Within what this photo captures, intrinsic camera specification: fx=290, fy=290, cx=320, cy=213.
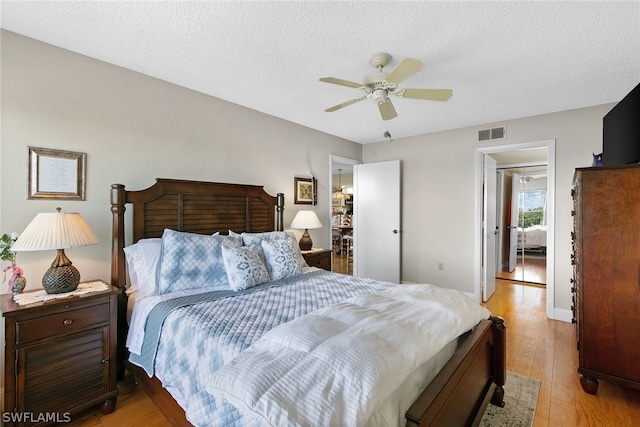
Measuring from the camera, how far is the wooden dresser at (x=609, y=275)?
1.95 m

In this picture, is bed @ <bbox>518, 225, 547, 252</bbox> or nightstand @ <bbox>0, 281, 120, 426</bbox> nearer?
nightstand @ <bbox>0, 281, 120, 426</bbox>

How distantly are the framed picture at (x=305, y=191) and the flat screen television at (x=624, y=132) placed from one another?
3.08 meters

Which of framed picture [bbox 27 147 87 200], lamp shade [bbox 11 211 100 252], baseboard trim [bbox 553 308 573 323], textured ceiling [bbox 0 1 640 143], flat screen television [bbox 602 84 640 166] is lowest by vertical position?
baseboard trim [bbox 553 308 573 323]

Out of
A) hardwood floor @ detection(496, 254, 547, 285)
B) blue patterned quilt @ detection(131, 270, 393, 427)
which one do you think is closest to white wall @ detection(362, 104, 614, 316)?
hardwood floor @ detection(496, 254, 547, 285)

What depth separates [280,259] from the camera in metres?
2.57

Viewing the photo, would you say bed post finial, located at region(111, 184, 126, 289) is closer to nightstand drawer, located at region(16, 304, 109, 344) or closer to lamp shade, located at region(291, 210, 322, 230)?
nightstand drawer, located at region(16, 304, 109, 344)

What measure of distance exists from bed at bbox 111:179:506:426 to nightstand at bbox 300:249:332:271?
497mm

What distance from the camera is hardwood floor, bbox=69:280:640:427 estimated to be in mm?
1861

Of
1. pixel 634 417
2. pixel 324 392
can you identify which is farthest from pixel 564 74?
pixel 324 392

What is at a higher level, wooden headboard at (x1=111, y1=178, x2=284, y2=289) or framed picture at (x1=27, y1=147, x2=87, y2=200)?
framed picture at (x1=27, y1=147, x2=87, y2=200)

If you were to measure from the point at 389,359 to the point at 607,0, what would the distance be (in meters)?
2.29

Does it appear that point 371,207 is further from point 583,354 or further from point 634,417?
point 634,417

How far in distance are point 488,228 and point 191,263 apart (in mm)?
3934

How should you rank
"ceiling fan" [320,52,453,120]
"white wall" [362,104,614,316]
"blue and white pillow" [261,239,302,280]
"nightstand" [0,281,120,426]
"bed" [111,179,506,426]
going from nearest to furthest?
"bed" [111,179,506,426], "nightstand" [0,281,120,426], "ceiling fan" [320,52,453,120], "blue and white pillow" [261,239,302,280], "white wall" [362,104,614,316]
